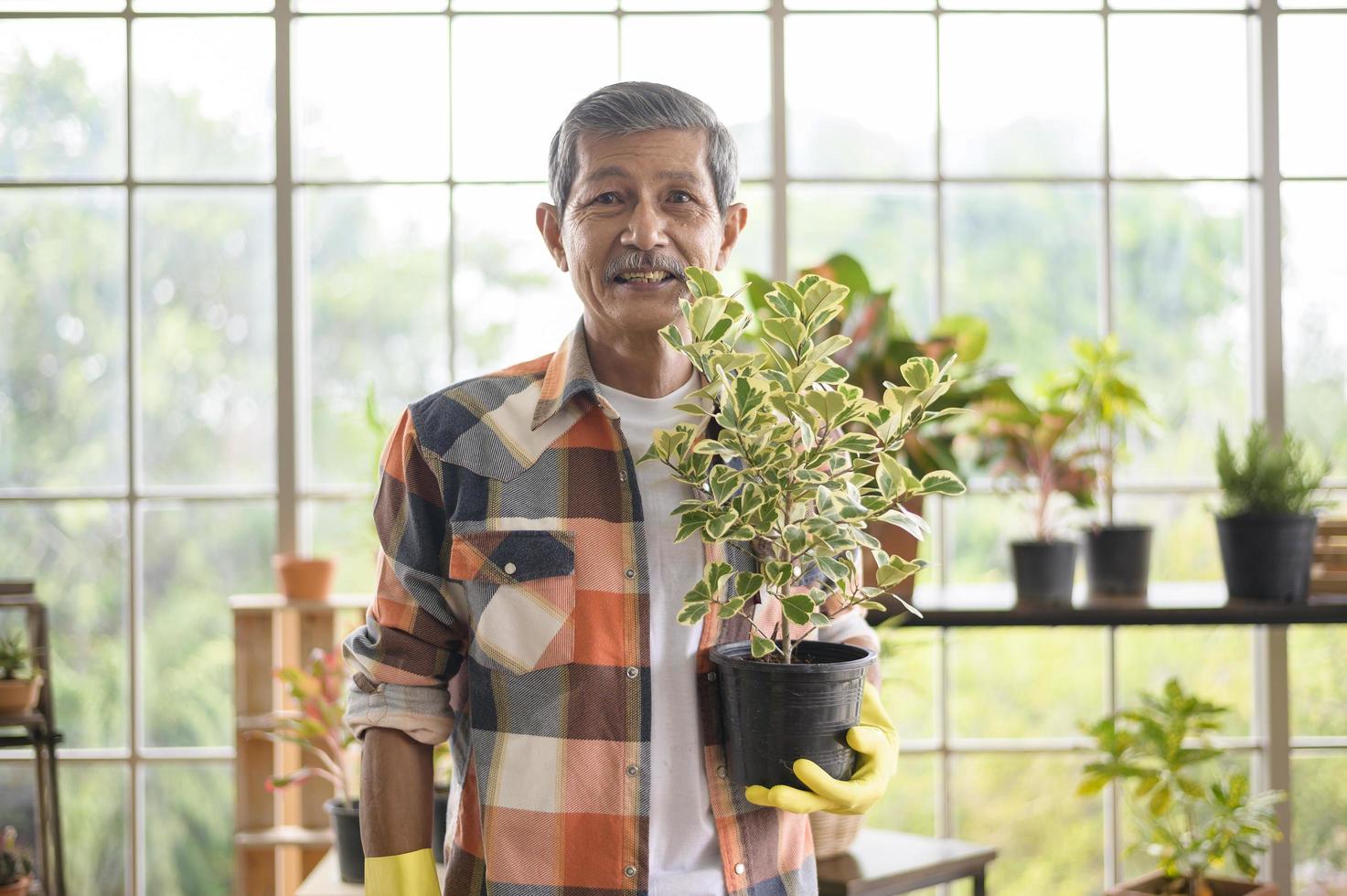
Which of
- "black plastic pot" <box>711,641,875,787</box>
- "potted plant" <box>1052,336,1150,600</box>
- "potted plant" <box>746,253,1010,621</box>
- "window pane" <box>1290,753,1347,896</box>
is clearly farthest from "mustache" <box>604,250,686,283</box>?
"window pane" <box>1290,753,1347,896</box>

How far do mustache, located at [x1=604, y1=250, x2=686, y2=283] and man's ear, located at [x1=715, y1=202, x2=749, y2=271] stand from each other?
0.12 m

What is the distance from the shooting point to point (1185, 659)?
3.54 m

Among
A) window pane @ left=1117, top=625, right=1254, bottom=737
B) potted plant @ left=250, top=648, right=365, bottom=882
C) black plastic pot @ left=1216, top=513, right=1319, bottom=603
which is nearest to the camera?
potted plant @ left=250, top=648, right=365, bottom=882

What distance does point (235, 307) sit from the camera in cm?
293

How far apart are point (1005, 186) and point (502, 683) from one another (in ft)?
7.28

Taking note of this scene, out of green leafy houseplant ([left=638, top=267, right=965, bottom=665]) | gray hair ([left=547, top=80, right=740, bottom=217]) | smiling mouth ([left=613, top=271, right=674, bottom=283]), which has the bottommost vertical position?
green leafy houseplant ([left=638, top=267, right=965, bottom=665])

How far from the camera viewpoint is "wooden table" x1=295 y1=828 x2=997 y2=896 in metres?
2.10

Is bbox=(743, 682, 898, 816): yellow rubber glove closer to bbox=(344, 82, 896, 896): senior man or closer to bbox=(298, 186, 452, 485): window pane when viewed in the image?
bbox=(344, 82, 896, 896): senior man

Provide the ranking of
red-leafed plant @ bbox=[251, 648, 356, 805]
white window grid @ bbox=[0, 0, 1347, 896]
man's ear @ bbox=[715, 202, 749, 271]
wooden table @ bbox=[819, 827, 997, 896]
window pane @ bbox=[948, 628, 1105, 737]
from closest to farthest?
man's ear @ bbox=[715, 202, 749, 271] < wooden table @ bbox=[819, 827, 997, 896] < red-leafed plant @ bbox=[251, 648, 356, 805] < white window grid @ bbox=[0, 0, 1347, 896] < window pane @ bbox=[948, 628, 1105, 737]

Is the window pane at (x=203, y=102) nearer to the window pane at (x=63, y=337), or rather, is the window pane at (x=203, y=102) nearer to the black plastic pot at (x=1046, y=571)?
the window pane at (x=63, y=337)

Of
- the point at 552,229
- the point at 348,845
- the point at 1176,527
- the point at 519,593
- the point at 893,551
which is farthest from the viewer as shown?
the point at 1176,527

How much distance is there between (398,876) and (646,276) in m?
0.70

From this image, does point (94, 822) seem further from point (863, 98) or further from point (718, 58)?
point (863, 98)

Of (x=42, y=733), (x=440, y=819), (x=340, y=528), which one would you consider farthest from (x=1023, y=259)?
(x=42, y=733)
